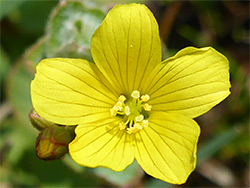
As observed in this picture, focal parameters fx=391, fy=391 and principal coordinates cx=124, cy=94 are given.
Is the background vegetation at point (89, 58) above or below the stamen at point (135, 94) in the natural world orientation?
below

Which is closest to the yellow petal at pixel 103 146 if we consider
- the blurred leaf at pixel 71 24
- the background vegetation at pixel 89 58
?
the background vegetation at pixel 89 58

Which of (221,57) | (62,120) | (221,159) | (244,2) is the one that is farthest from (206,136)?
(62,120)

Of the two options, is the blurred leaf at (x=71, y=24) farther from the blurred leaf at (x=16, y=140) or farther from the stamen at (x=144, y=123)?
the stamen at (x=144, y=123)

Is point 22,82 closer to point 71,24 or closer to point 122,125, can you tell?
point 71,24

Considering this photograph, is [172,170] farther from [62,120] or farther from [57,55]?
[57,55]

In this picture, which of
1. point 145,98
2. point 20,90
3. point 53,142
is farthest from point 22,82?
point 145,98

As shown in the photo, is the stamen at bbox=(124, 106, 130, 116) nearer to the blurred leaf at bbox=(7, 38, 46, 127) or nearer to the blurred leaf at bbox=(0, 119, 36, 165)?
A: the blurred leaf at bbox=(7, 38, 46, 127)

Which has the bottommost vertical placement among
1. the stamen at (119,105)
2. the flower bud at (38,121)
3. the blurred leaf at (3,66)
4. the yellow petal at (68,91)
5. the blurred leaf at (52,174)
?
the blurred leaf at (52,174)
